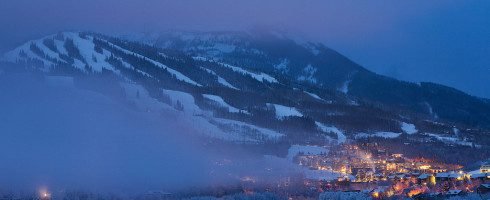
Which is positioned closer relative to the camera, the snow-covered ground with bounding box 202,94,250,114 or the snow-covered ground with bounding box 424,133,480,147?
the snow-covered ground with bounding box 424,133,480,147

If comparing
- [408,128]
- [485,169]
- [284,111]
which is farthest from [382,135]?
[485,169]

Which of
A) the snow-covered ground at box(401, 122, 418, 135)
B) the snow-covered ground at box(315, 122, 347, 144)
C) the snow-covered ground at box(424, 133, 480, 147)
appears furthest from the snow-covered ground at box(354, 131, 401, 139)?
the snow-covered ground at box(424, 133, 480, 147)

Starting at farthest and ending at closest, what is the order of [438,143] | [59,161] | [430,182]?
[438,143]
[59,161]
[430,182]

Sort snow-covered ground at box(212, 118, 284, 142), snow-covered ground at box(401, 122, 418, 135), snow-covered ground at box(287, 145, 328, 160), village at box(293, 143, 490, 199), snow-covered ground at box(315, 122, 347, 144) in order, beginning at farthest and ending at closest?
snow-covered ground at box(401, 122, 418, 135)
snow-covered ground at box(315, 122, 347, 144)
snow-covered ground at box(212, 118, 284, 142)
snow-covered ground at box(287, 145, 328, 160)
village at box(293, 143, 490, 199)

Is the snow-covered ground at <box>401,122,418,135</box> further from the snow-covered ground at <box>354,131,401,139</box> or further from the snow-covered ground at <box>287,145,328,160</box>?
the snow-covered ground at <box>287,145,328,160</box>

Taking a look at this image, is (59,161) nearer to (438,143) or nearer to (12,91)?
(12,91)

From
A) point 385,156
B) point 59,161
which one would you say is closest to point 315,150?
point 385,156

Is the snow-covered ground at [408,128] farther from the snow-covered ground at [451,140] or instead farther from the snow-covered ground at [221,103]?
the snow-covered ground at [221,103]
